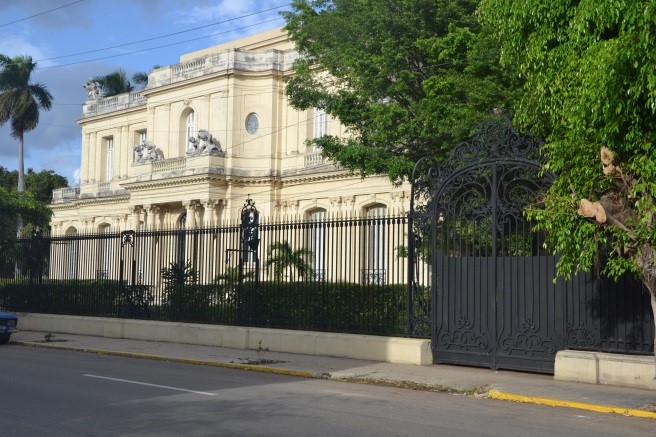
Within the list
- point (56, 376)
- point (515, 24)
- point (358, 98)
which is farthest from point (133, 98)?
point (515, 24)

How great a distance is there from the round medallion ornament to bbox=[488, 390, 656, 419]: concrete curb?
31151mm

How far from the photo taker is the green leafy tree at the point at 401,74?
1928 centimetres

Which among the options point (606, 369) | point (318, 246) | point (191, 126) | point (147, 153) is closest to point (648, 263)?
point (606, 369)

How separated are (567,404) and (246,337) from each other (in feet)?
30.5

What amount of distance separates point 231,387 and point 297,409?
2.56 meters

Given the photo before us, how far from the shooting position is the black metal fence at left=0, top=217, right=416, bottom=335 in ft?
59.0

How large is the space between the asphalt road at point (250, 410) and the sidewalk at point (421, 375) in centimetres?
44

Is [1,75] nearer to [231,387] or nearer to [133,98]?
[133,98]

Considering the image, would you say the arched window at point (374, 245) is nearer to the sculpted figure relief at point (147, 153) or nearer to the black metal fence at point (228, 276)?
the black metal fence at point (228, 276)

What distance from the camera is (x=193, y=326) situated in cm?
2119

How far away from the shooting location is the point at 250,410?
1098 cm

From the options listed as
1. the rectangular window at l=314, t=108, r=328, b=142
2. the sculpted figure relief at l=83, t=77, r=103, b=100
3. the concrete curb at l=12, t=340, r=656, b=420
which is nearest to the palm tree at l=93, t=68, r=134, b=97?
the sculpted figure relief at l=83, t=77, r=103, b=100

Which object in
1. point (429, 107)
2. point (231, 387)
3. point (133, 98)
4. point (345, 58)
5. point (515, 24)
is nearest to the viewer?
point (515, 24)

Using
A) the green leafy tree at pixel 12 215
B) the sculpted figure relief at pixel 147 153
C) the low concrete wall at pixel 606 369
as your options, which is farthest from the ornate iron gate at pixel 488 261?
the sculpted figure relief at pixel 147 153
